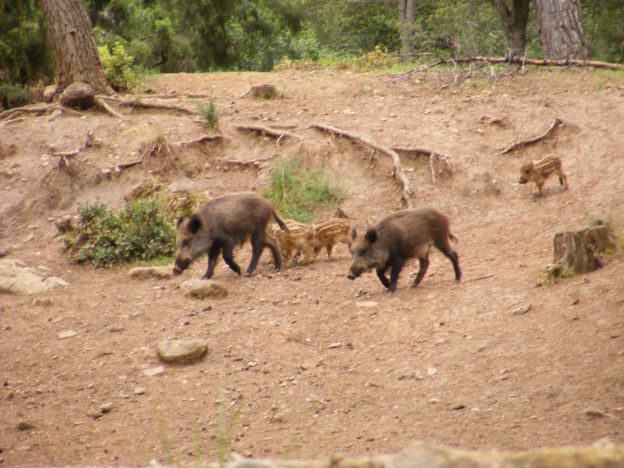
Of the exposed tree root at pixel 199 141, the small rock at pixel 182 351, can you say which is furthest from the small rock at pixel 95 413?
the exposed tree root at pixel 199 141

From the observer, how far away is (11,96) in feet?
55.9

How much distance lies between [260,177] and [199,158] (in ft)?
3.88

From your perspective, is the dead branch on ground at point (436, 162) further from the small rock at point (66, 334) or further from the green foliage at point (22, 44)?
the green foliage at point (22, 44)

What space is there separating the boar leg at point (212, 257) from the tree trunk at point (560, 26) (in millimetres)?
10438

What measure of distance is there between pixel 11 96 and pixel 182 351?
1111 cm

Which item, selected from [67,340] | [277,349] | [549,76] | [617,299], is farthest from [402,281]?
[549,76]

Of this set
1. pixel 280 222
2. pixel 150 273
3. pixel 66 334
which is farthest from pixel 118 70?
pixel 66 334

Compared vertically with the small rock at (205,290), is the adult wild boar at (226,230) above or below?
above

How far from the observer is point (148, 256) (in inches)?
452

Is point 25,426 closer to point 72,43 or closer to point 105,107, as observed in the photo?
point 105,107

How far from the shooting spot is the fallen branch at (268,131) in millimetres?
13445

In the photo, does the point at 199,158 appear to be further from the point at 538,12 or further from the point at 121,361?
the point at 538,12

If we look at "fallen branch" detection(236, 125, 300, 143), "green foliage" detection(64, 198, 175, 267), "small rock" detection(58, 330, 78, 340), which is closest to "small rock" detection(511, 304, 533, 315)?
"small rock" detection(58, 330, 78, 340)

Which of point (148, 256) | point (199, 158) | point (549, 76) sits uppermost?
point (549, 76)
